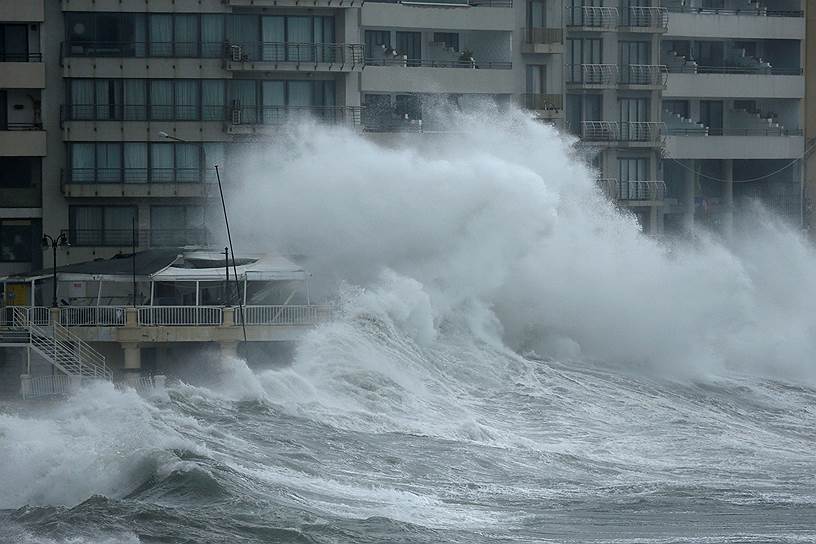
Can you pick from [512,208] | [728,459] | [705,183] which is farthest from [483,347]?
[705,183]

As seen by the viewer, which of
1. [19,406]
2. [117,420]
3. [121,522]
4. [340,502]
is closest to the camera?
[121,522]

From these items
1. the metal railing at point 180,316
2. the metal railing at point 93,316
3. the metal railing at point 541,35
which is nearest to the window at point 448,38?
the metal railing at point 541,35

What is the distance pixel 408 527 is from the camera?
24859mm

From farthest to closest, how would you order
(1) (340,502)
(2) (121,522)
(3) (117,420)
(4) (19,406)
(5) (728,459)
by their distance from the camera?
1. (4) (19,406)
2. (5) (728,459)
3. (3) (117,420)
4. (1) (340,502)
5. (2) (121,522)

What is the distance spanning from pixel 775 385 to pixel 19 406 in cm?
1985

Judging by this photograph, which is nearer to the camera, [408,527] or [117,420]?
[408,527]

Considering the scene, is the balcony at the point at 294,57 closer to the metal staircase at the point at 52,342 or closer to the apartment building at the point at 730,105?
the metal staircase at the point at 52,342

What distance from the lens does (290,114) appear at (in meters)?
52.1

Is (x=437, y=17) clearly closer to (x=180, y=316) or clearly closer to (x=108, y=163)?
(x=108, y=163)

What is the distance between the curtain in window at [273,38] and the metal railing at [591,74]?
11.4 metres

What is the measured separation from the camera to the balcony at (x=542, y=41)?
5669cm

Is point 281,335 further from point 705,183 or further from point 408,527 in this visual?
point 705,183

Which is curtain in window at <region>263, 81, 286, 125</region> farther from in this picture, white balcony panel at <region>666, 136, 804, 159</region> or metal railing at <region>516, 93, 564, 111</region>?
white balcony panel at <region>666, 136, 804, 159</region>

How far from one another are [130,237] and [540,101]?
45.6 feet
